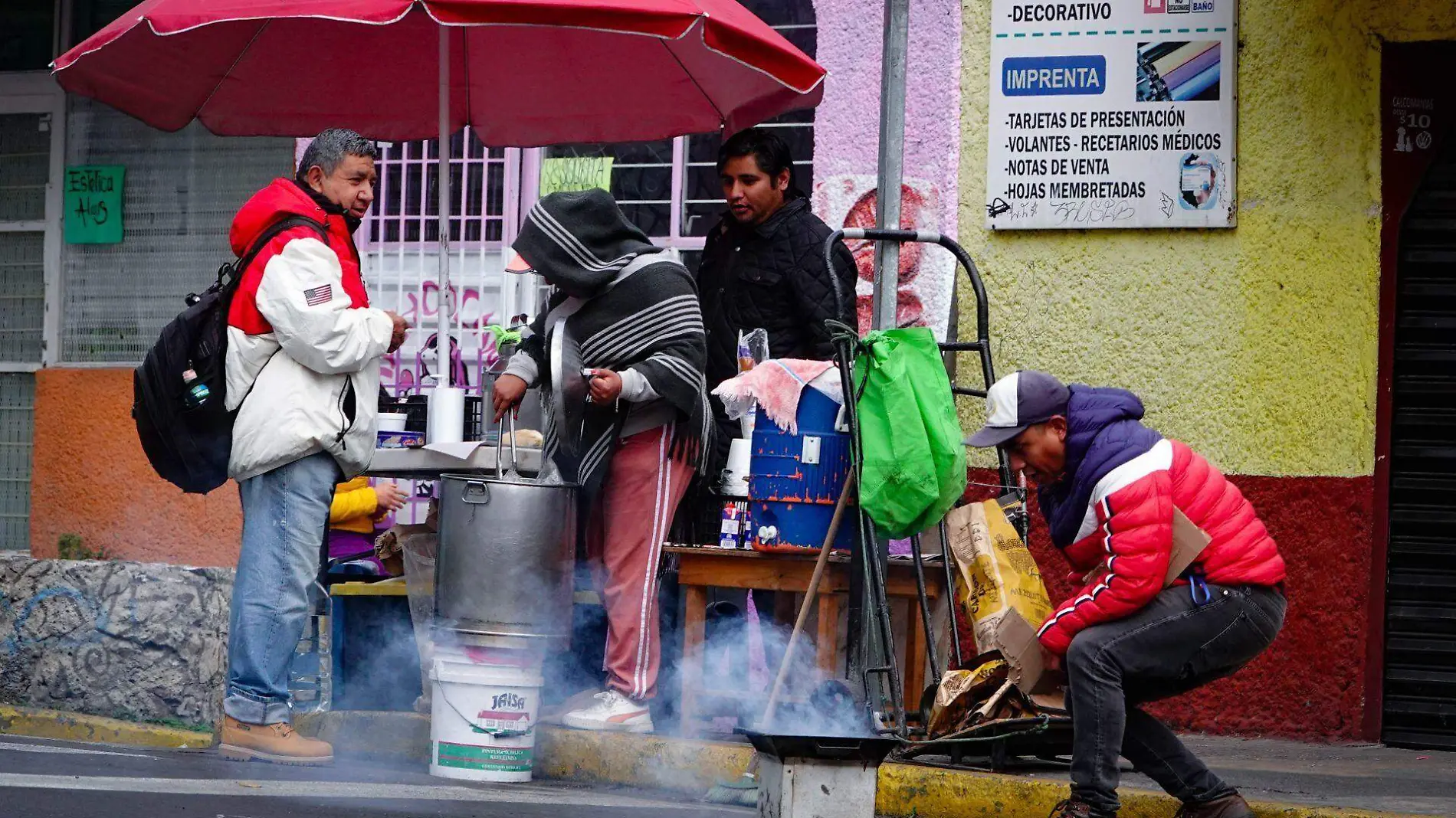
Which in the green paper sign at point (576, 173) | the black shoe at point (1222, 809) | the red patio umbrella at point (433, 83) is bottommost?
the black shoe at point (1222, 809)

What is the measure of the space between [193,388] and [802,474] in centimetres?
209

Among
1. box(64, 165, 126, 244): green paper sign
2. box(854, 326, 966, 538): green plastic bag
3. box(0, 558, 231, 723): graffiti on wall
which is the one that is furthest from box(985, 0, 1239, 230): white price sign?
box(64, 165, 126, 244): green paper sign

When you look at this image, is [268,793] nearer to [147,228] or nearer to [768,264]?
[768,264]

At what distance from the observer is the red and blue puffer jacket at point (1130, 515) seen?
4730 mm

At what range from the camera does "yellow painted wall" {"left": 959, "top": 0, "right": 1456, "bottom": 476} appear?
709 centimetres

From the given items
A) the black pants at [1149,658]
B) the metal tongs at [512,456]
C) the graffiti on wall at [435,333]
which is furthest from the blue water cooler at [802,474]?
the graffiti on wall at [435,333]

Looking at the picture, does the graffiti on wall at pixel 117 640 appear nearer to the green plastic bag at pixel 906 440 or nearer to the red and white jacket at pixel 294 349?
the red and white jacket at pixel 294 349

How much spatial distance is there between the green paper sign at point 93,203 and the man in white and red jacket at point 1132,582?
634cm

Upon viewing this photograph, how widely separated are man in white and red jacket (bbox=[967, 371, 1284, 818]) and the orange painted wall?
541 cm

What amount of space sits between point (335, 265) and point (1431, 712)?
15.3ft

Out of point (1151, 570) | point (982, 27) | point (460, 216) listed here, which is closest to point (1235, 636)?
point (1151, 570)

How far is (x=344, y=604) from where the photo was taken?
6.68m

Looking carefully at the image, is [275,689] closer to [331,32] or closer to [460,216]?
[331,32]

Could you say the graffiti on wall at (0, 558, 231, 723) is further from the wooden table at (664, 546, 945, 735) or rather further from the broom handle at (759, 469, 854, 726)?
the broom handle at (759, 469, 854, 726)
